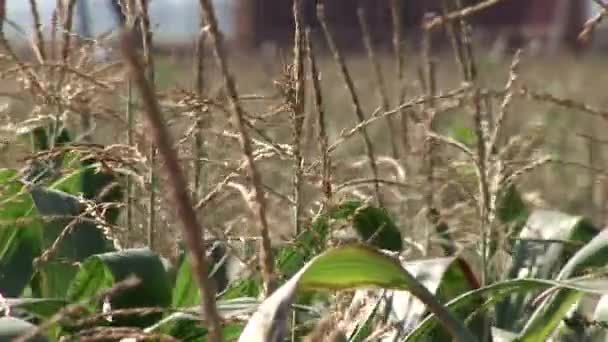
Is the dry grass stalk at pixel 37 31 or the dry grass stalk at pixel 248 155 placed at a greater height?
the dry grass stalk at pixel 37 31

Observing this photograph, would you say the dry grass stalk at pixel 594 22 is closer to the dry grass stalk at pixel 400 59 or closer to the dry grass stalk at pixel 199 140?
the dry grass stalk at pixel 199 140

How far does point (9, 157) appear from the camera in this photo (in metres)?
1.71

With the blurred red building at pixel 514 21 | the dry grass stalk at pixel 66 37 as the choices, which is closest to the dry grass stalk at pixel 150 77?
the dry grass stalk at pixel 66 37

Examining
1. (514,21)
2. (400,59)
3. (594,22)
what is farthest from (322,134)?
(514,21)

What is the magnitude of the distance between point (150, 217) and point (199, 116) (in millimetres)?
127

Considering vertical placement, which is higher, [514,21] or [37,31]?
[514,21]

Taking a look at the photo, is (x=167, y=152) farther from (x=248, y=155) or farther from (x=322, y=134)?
(x=322, y=134)

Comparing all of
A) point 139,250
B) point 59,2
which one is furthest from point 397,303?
point 59,2

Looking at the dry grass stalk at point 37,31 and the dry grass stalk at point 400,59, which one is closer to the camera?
the dry grass stalk at point 37,31

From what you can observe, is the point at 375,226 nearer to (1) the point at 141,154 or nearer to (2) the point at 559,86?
(1) the point at 141,154

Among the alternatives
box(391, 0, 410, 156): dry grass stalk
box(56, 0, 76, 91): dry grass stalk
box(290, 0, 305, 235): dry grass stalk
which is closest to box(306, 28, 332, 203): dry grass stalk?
box(290, 0, 305, 235): dry grass stalk

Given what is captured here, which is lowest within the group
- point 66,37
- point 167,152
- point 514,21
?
point 167,152

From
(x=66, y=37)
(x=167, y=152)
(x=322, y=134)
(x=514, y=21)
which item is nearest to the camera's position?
(x=167, y=152)

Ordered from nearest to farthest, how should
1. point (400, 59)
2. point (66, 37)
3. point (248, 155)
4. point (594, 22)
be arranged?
point (248, 155) → point (594, 22) → point (66, 37) → point (400, 59)
